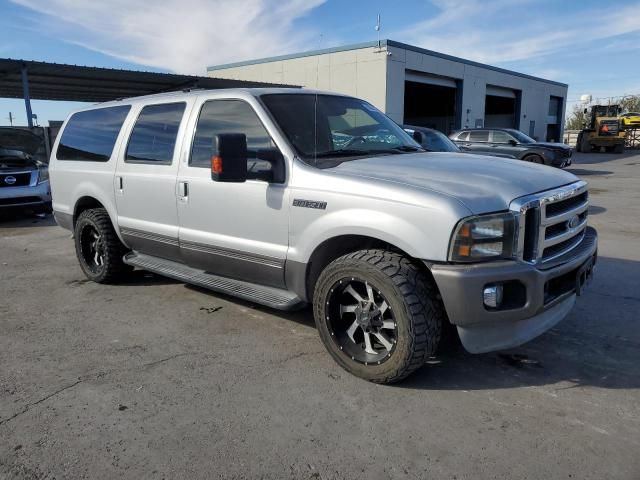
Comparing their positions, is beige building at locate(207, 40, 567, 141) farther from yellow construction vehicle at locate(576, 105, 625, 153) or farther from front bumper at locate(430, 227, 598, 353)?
front bumper at locate(430, 227, 598, 353)

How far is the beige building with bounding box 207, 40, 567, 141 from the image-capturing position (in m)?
22.4

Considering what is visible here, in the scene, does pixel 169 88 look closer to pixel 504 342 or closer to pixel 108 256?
pixel 108 256

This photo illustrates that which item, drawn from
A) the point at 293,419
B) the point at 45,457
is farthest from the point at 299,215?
the point at 45,457

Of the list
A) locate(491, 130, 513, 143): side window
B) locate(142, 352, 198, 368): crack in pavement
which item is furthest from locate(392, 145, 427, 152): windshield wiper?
locate(491, 130, 513, 143): side window

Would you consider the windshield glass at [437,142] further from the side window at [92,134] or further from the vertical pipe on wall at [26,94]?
the vertical pipe on wall at [26,94]

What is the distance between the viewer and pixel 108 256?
208 inches

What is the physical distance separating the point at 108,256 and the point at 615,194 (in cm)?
1233

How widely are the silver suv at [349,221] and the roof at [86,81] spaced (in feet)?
36.3

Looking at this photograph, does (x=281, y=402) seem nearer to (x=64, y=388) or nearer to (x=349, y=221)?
(x=349, y=221)

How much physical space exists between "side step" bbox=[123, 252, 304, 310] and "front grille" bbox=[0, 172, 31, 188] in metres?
5.95

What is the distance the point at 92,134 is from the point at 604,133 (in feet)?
120

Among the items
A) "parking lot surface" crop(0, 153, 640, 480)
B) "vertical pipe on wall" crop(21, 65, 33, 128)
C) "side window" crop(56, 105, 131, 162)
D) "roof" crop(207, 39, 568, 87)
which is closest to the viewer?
"parking lot surface" crop(0, 153, 640, 480)

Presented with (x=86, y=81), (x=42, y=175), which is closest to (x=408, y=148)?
(x=42, y=175)

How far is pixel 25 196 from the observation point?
9.76 m
